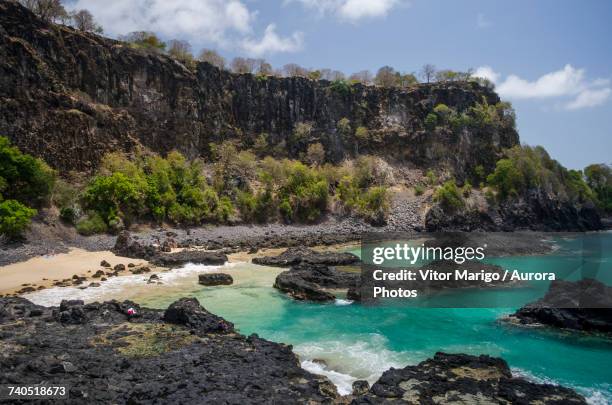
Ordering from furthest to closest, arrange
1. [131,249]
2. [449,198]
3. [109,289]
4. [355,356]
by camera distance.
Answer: [449,198] → [131,249] → [109,289] → [355,356]

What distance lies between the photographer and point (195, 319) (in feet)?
56.8

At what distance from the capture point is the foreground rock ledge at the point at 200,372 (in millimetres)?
11242

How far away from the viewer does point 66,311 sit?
17.4 meters

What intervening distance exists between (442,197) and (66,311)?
57.5 metres

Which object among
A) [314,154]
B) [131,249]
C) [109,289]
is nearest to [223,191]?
[314,154]

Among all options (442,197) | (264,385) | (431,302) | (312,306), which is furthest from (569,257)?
(264,385)

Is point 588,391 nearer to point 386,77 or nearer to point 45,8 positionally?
point 45,8

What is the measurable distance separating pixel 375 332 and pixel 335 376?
5.16 metres

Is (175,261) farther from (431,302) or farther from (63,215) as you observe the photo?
(431,302)

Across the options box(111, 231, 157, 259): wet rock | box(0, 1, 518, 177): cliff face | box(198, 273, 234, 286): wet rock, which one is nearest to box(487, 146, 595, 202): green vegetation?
box(0, 1, 518, 177): cliff face

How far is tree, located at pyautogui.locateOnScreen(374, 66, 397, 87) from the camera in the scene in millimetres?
85875

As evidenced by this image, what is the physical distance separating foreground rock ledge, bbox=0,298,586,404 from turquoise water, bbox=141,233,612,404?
6.29 ft

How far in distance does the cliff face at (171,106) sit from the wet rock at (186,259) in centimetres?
2403

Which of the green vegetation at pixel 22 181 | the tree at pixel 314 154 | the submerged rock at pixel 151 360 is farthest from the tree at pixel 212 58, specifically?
the submerged rock at pixel 151 360
